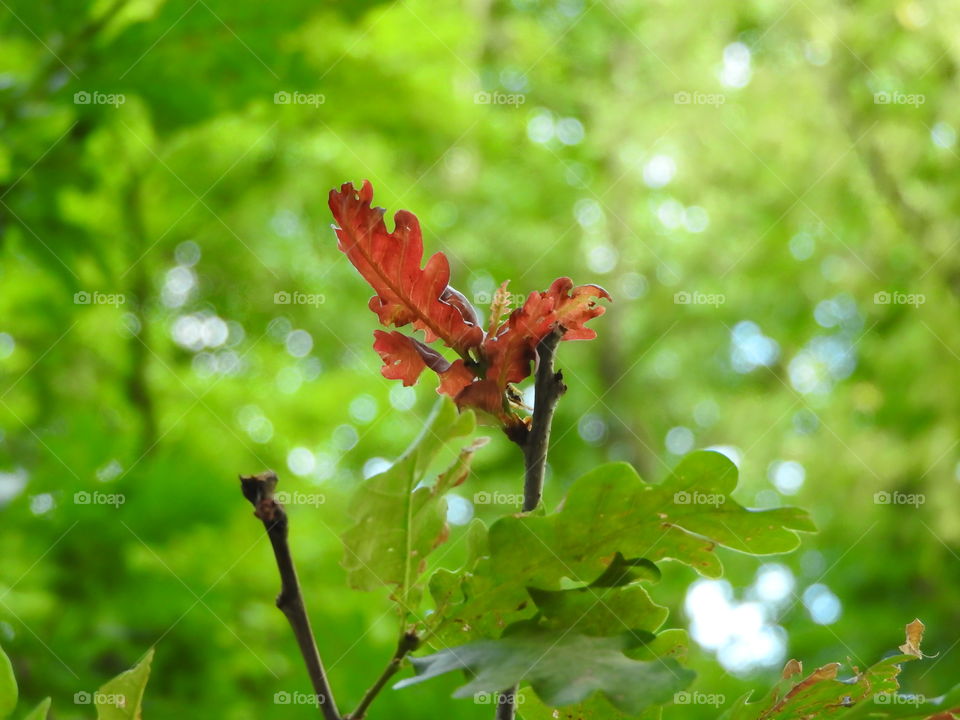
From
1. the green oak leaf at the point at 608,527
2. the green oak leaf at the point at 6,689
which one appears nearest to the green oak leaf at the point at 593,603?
the green oak leaf at the point at 608,527

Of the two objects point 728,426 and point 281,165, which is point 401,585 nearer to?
point 281,165

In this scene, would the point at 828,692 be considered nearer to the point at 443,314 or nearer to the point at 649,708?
the point at 649,708

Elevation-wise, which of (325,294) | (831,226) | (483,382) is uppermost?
(831,226)

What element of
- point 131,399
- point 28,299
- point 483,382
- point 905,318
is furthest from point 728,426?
point 483,382

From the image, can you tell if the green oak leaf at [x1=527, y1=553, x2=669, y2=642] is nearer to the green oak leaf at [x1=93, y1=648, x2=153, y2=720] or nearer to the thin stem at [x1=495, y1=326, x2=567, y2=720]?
the thin stem at [x1=495, y1=326, x2=567, y2=720]

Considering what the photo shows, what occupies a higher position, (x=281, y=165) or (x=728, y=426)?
(x=281, y=165)

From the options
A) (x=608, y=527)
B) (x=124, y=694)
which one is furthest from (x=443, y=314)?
(x=124, y=694)
